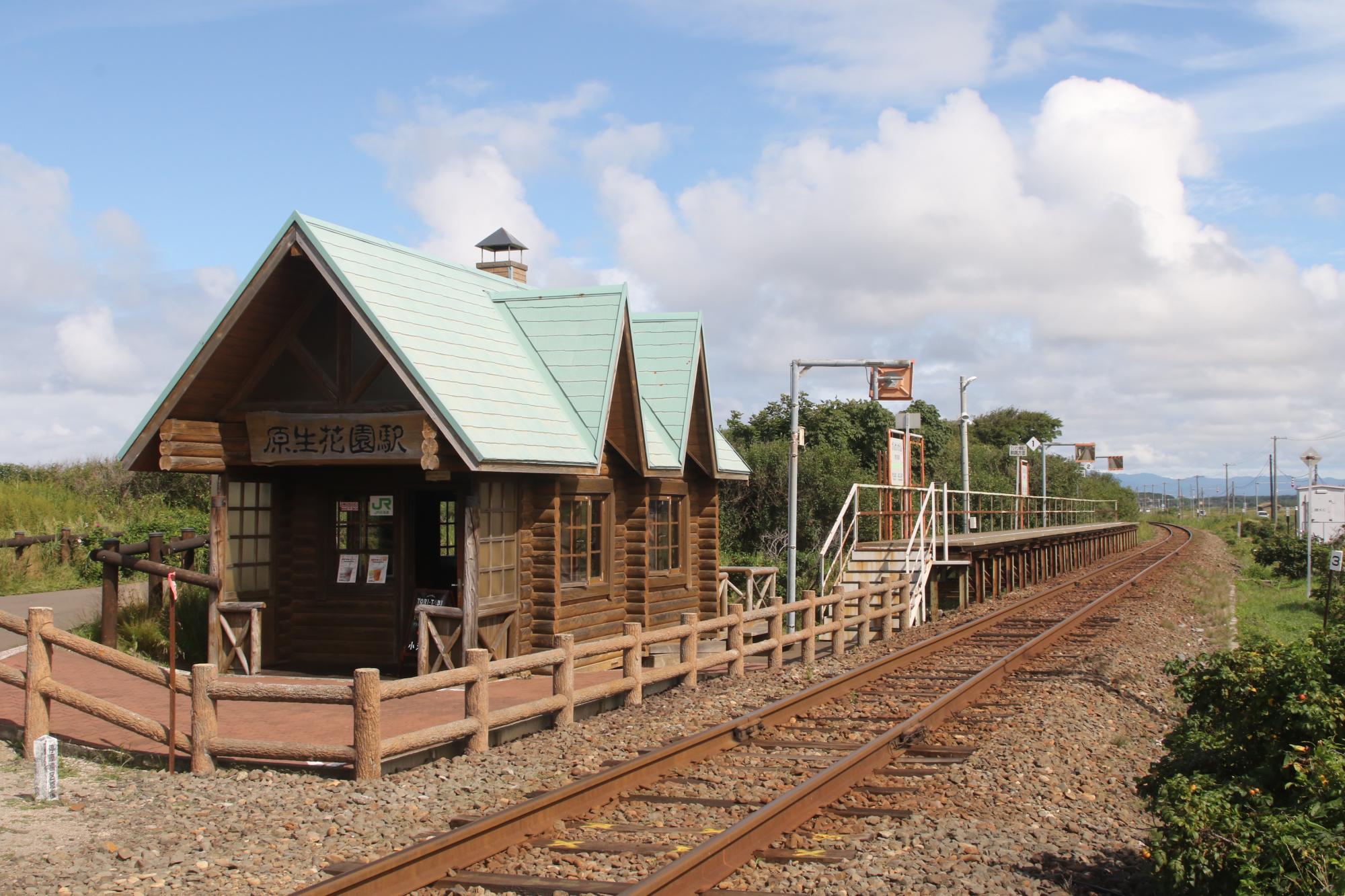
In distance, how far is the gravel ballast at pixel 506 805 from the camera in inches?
274

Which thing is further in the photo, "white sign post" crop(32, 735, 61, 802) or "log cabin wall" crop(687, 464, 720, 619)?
"log cabin wall" crop(687, 464, 720, 619)

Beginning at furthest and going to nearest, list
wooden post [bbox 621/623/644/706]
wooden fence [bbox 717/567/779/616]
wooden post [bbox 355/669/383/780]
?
wooden fence [bbox 717/567/779/616], wooden post [bbox 621/623/644/706], wooden post [bbox 355/669/383/780]

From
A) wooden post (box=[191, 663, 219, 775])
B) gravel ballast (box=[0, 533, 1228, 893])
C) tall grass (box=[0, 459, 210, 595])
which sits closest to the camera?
gravel ballast (box=[0, 533, 1228, 893])

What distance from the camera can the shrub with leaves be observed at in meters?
5.82

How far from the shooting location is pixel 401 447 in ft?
42.6

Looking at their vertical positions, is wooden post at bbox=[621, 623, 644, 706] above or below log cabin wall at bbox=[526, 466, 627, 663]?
below

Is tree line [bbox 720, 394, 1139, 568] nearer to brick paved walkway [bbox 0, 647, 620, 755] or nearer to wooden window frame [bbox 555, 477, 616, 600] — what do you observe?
wooden window frame [bbox 555, 477, 616, 600]

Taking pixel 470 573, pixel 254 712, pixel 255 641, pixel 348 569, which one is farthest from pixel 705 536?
pixel 254 712

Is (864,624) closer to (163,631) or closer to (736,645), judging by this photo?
(736,645)

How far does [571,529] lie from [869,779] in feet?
21.4

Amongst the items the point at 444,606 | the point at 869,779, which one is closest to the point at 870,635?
the point at 444,606

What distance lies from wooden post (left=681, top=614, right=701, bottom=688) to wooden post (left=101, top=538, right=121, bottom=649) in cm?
699

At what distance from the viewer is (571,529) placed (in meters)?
15.2

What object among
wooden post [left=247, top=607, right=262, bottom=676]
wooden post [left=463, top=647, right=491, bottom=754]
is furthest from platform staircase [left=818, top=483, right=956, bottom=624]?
wooden post [left=463, top=647, right=491, bottom=754]
